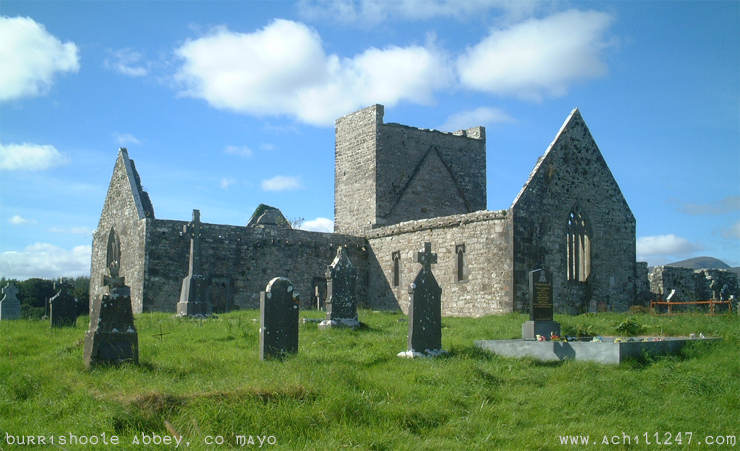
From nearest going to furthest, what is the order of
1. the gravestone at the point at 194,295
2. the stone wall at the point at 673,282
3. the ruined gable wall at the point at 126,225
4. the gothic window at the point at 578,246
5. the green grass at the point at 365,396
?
the green grass at the point at 365,396, the gravestone at the point at 194,295, the gothic window at the point at 578,246, the ruined gable wall at the point at 126,225, the stone wall at the point at 673,282

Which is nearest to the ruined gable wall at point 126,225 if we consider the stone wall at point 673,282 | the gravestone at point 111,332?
the gravestone at point 111,332

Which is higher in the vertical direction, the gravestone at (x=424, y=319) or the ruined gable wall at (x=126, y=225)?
the ruined gable wall at (x=126, y=225)

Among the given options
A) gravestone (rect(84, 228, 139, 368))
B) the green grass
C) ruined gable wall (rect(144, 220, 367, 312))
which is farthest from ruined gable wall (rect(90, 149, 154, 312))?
gravestone (rect(84, 228, 139, 368))

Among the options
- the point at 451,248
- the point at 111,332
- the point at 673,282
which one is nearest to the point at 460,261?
the point at 451,248

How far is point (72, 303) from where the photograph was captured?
62.6 ft

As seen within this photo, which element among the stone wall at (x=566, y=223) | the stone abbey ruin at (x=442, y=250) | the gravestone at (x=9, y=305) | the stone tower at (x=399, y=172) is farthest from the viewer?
the stone tower at (x=399, y=172)

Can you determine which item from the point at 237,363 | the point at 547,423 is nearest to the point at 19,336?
the point at 237,363

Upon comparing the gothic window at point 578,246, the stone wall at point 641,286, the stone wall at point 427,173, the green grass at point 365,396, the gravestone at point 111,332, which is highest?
the stone wall at point 427,173

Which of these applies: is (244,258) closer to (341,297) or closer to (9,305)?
(9,305)

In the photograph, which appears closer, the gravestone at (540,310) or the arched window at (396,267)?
the gravestone at (540,310)

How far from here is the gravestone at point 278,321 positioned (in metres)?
12.8

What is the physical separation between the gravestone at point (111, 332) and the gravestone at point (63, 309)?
7077 millimetres

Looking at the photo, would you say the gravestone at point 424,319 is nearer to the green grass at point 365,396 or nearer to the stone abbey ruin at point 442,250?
the green grass at point 365,396

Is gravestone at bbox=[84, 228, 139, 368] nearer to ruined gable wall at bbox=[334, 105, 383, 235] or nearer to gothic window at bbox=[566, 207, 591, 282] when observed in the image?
gothic window at bbox=[566, 207, 591, 282]
